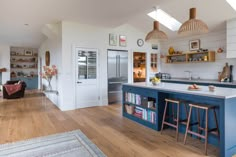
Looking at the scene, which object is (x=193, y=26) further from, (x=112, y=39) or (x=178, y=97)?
(x=112, y=39)

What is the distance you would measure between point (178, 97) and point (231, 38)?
2.55 meters

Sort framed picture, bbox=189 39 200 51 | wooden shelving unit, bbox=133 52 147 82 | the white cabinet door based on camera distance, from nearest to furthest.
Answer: the white cabinet door
framed picture, bbox=189 39 200 51
wooden shelving unit, bbox=133 52 147 82

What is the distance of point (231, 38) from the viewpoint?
4379 mm

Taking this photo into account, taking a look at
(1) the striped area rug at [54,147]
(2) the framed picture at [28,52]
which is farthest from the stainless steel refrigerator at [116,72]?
(2) the framed picture at [28,52]

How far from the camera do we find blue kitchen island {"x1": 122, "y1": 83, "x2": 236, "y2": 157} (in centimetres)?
235

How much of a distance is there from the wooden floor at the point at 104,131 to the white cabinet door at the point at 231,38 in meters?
2.83

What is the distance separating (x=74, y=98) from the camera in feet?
17.4

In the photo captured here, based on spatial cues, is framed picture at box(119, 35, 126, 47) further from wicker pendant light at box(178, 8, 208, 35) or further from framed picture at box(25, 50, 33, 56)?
framed picture at box(25, 50, 33, 56)

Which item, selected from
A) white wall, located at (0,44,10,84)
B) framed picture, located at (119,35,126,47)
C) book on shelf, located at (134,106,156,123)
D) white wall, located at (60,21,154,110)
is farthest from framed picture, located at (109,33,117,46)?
white wall, located at (0,44,10,84)

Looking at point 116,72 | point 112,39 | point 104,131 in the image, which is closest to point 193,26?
point 104,131

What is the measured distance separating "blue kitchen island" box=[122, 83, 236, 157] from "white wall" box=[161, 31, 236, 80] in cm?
223

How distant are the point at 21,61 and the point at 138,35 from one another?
7.94 metres

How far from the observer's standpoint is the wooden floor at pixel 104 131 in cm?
259

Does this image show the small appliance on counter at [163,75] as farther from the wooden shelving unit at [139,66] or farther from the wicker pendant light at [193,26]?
the wicker pendant light at [193,26]
